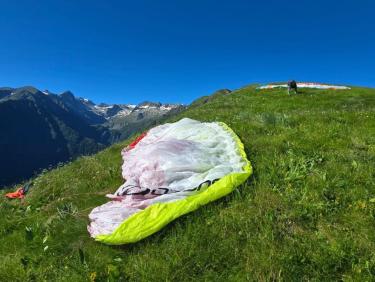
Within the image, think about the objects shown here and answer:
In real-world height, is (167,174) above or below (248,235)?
above

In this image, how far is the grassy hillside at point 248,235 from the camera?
6.07 metres

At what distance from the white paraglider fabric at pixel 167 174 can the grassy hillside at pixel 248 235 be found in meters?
0.61

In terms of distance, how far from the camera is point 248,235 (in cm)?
669

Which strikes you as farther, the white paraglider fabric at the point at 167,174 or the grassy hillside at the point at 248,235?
the white paraglider fabric at the point at 167,174

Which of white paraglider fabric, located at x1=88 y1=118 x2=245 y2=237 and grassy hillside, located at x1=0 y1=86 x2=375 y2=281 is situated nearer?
grassy hillside, located at x1=0 y1=86 x2=375 y2=281

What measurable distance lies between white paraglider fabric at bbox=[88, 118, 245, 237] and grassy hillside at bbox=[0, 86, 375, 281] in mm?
606

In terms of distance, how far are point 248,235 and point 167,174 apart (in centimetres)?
357

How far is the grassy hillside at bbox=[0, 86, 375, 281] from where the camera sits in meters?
6.07

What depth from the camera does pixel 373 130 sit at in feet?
41.5

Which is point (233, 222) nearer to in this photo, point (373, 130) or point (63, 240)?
point (63, 240)

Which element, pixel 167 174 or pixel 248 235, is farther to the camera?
pixel 167 174

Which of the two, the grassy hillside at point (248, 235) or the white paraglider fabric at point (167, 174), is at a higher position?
the white paraglider fabric at point (167, 174)

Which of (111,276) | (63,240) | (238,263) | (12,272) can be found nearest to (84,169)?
(63,240)

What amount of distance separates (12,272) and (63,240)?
3.96 feet
